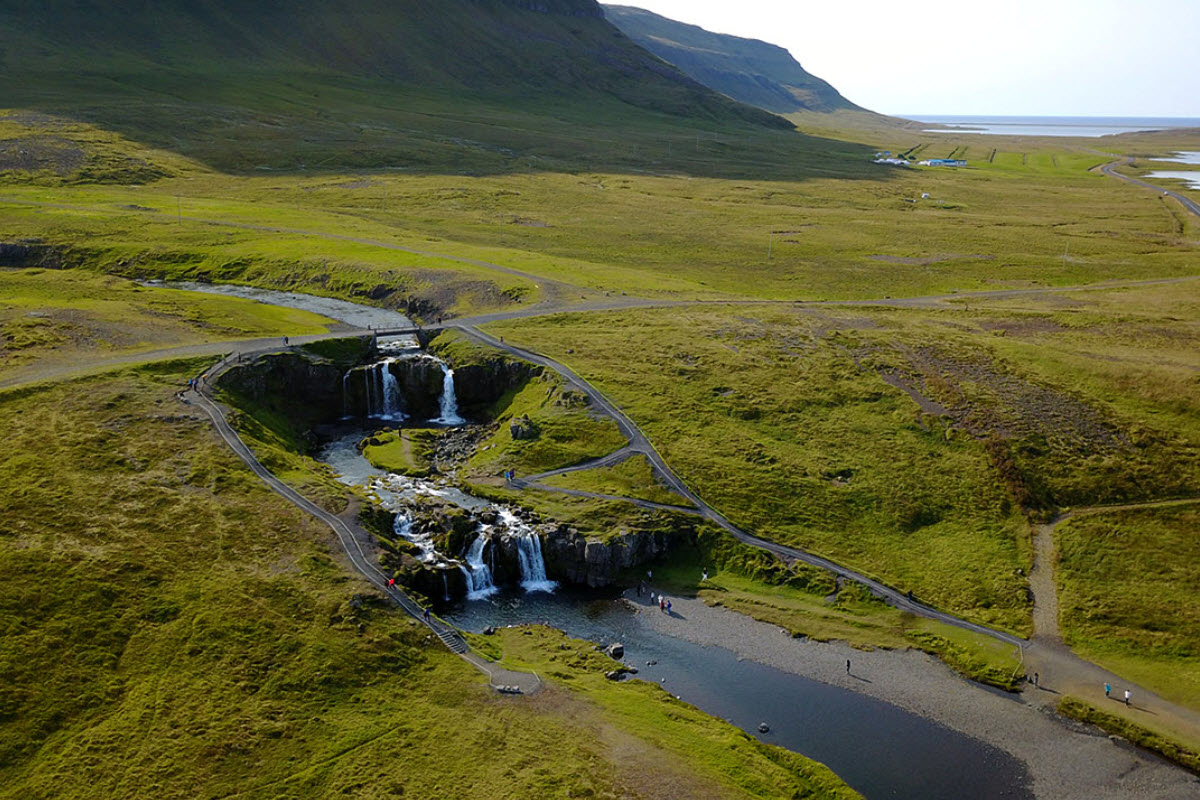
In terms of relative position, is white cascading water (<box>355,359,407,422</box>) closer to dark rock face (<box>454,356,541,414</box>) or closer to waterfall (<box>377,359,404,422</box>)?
waterfall (<box>377,359,404,422</box>)

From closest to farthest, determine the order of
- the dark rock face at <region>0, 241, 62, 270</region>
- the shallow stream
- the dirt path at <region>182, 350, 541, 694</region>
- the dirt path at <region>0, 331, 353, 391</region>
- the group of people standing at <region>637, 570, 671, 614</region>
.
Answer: the shallow stream, the dirt path at <region>182, 350, 541, 694</region>, the group of people standing at <region>637, 570, 671, 614</region>, the dirt path at <region>0, 331, 353, 391</region>, the dark rock face at <region>0, 241, 62, 270</region>

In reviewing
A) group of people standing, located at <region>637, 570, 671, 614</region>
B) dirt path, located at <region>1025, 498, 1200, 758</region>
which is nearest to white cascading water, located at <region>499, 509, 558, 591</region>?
group of people standing, located at <region>637, 570, 671, 614</region>

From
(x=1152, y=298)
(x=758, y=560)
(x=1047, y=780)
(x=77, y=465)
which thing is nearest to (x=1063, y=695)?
(x=1047, y=780)

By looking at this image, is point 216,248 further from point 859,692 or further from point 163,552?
point 859,692

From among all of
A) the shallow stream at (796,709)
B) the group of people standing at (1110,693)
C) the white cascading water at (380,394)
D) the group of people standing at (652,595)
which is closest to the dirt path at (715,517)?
the group of people standing at (1110,693)

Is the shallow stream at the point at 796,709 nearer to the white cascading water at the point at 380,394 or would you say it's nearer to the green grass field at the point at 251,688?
the green grass field at the point at 251,688

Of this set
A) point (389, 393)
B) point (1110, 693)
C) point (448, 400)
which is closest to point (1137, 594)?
point (1110, 693)

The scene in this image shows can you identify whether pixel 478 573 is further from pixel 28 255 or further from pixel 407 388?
pixel 28 255
